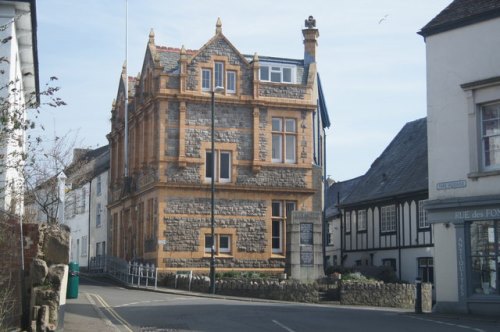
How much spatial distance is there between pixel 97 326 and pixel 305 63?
29806 mm

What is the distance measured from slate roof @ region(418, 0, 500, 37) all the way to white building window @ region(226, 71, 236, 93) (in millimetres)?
18368

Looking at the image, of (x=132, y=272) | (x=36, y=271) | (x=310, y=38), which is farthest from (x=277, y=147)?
(x=36, y=271)

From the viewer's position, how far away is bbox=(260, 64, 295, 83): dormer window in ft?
144

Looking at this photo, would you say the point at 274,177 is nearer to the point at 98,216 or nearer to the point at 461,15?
the point at 461,15

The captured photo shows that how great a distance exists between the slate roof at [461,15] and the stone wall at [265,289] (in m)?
12.7

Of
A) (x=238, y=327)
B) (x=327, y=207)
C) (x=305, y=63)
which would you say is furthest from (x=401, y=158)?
(x=238, y=327)

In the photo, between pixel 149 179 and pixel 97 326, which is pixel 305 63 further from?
pixel 97 326

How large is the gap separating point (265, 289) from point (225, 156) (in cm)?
1078

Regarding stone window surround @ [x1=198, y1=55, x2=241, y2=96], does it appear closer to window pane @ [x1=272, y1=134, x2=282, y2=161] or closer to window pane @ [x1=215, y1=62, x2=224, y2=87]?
window pane @ [x1=215, y1=62, x2=224, y2=87]

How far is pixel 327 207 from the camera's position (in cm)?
5997

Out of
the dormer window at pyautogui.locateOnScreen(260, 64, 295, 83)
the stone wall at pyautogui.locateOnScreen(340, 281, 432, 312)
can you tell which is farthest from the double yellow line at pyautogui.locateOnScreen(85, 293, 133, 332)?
the dormer window at pyautogui.locateOnScreen(260, 64, 295, 83)

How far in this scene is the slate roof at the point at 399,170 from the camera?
141ft

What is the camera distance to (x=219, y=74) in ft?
137

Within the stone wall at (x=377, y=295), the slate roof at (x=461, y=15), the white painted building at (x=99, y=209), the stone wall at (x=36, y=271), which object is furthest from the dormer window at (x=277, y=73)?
the stone wall at (x=36, y=271)
